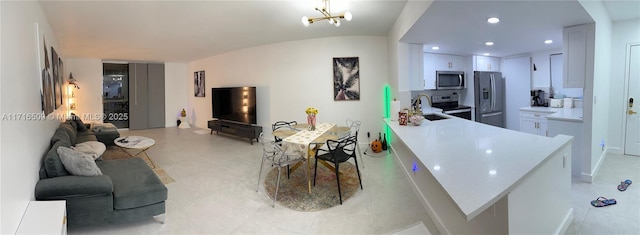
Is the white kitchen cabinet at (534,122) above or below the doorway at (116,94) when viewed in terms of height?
below

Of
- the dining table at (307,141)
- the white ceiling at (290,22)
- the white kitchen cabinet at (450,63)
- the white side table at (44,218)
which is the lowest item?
the white side table at (44,218)

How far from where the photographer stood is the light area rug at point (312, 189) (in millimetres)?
3129

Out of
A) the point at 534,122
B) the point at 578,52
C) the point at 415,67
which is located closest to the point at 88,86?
the point at 415,67

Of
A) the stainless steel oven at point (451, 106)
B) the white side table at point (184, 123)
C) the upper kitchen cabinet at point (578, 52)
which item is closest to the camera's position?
the upper kitchen cabinet at point (578, 52)

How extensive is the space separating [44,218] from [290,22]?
378 centimetres

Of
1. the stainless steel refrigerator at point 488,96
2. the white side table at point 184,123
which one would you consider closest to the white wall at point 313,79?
the stainless steel refrigerator at point 488,96

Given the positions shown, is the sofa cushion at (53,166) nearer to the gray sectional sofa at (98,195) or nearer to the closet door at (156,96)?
the gray sectional sofa at (98,195)

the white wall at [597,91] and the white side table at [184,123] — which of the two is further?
the white side table at [184,123]

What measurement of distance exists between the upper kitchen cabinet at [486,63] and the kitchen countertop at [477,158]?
3.88 m

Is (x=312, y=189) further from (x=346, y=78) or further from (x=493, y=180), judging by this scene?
(x=346, y=78)

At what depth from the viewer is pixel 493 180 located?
1513 mm

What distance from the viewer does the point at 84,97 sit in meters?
8.41

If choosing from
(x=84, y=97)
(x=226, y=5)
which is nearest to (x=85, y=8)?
(x=226, y=5)

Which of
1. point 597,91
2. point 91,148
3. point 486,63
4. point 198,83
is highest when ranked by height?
point 486,63
